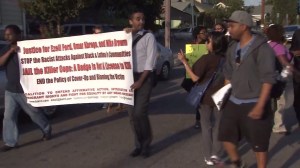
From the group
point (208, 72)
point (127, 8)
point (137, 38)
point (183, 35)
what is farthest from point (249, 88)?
point (183, 35)

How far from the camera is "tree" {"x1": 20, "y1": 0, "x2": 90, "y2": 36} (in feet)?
61.8

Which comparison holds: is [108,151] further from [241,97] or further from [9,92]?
[241,97]

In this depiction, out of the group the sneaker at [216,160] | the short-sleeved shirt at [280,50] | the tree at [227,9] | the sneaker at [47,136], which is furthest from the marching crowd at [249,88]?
the tree at [227,9]

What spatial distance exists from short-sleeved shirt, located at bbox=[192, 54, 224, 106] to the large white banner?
1162mm

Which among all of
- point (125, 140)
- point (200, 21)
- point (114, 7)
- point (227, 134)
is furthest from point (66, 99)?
point (200, 21)

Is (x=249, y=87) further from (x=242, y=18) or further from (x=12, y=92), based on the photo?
(x=12, y=92)

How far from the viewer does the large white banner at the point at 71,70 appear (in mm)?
6602

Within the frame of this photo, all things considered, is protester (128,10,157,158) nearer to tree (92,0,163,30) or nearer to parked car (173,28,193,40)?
tree (92,0,163,30)

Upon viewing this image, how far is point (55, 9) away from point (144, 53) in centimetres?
1337

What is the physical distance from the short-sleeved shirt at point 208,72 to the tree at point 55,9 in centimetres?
1360

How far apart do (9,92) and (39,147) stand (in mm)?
849

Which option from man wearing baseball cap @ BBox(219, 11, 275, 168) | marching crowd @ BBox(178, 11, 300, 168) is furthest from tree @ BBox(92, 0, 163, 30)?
man wearing baseball cap @ BBox(219, 11, 275, 168)

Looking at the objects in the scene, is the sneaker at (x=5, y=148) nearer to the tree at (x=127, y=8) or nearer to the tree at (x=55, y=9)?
the tree at (x=55, y=9)

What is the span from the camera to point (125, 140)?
24.1 ft
